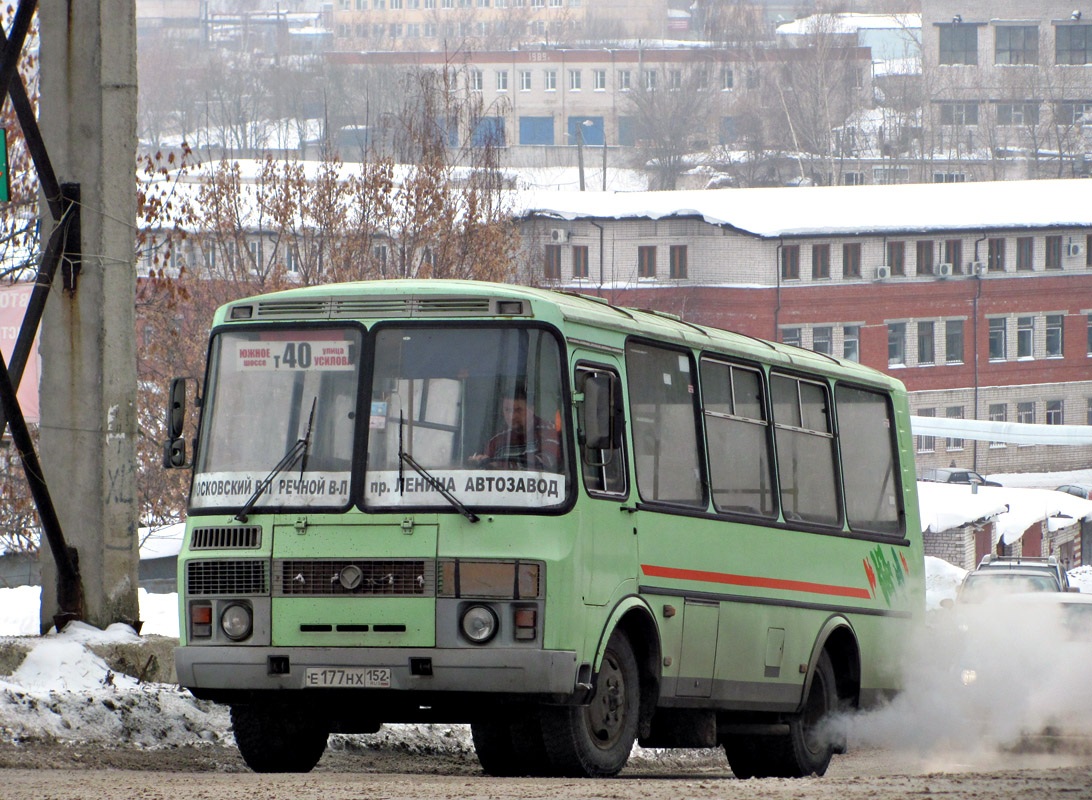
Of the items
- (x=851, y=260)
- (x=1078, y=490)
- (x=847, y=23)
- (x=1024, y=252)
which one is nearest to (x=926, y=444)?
(x=1078, y=490)

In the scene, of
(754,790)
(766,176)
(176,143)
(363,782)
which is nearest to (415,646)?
(363,782)

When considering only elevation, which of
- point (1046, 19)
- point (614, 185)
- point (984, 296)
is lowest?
point (984, 296)

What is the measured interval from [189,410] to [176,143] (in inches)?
4101

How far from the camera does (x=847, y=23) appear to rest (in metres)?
152

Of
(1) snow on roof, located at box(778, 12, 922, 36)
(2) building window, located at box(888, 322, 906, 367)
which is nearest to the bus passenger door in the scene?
(2) building window, located at box(888, 322, 906, 367)

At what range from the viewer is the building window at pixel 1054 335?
73.2 meters

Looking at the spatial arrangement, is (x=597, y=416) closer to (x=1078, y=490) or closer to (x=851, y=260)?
(x=1078, y=490)

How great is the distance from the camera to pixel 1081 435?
5400 cm

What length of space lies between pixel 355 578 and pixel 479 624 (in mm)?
653

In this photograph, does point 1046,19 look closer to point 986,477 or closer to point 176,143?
point 986,477

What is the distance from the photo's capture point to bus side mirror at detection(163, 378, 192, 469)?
29.2 ft

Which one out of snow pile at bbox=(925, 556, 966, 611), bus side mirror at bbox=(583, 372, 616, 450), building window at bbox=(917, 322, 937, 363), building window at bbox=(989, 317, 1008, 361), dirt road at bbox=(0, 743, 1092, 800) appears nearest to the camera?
dirt road at bbox=(0, 743, 1092, 800)

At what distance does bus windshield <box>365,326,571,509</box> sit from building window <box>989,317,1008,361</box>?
6623 cm

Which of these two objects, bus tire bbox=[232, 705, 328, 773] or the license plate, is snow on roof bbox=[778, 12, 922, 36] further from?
the license plate
